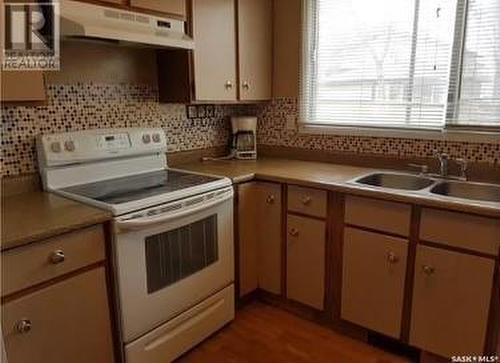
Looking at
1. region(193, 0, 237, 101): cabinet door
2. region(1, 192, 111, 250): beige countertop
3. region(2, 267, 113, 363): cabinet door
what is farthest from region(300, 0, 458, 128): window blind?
region(2, 267, 113, 363): cabinet door

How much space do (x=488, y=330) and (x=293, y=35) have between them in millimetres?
2068

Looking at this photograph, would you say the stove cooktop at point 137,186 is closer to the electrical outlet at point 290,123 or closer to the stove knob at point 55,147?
the stove knob at point 55,147

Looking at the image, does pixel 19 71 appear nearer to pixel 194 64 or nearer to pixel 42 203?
pixel 42 203

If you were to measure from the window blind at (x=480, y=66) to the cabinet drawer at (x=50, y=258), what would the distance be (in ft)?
6.42

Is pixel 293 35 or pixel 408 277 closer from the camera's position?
pixel 408 277

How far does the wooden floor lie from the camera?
1.99 m

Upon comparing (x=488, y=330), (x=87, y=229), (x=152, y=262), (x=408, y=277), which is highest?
(x=87, y=229)

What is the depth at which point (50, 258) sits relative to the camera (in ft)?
4.55

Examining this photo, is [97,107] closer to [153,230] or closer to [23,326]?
[153,230]

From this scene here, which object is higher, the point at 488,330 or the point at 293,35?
the point at 293,35

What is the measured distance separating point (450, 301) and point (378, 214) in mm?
492

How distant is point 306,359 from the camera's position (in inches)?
77.9

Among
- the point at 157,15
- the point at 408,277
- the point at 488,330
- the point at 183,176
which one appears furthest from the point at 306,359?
the point at 157,15

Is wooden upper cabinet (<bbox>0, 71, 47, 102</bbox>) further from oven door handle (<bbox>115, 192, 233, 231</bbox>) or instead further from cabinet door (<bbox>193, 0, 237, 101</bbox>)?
cabinet door (<bbox>193, 0, 237, 101</bbox>)
